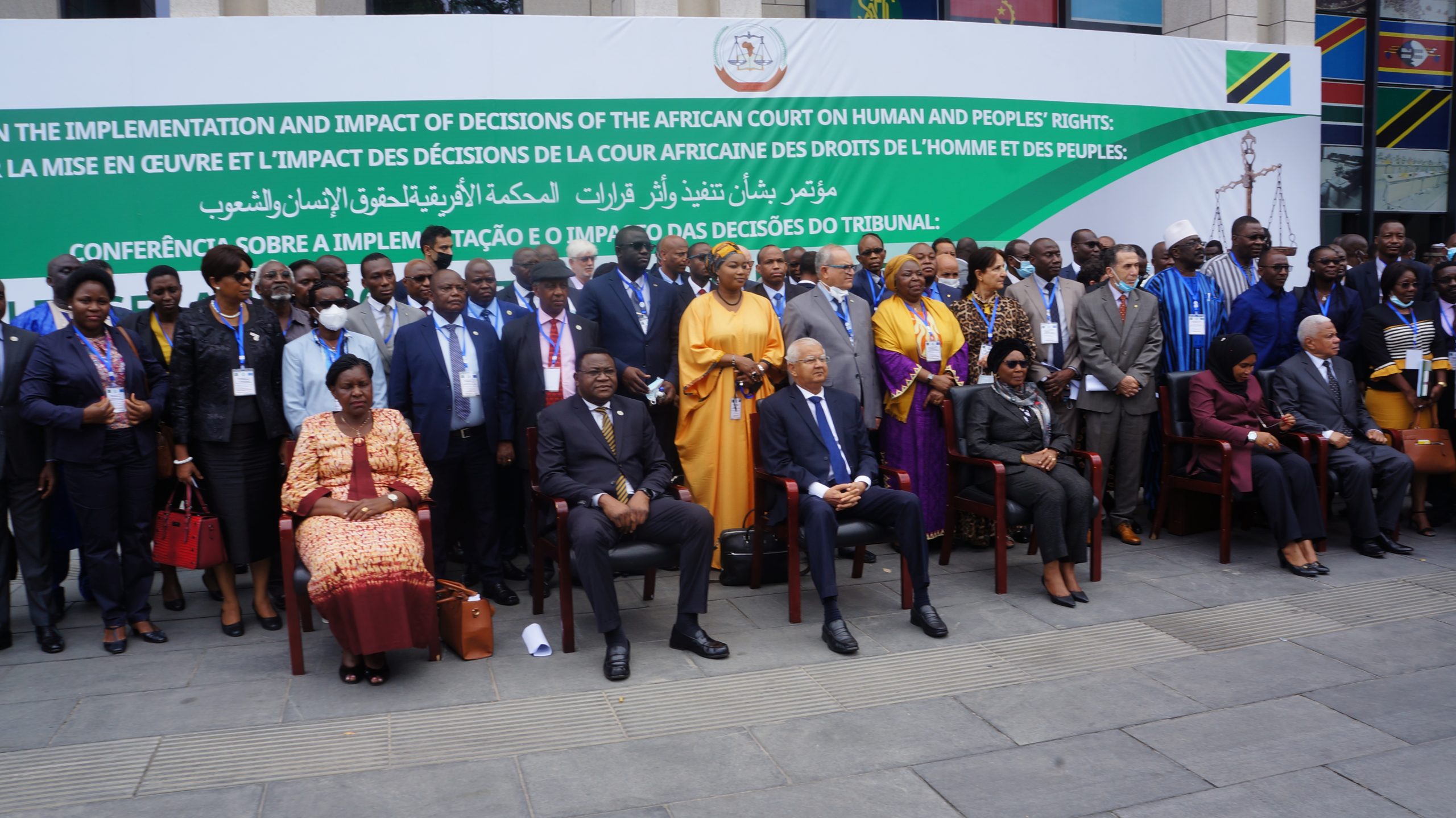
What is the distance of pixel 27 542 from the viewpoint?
17.5 feet

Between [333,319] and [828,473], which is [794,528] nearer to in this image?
[828,473]

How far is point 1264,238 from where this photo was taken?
312 inches

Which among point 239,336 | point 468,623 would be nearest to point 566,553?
point 468,623

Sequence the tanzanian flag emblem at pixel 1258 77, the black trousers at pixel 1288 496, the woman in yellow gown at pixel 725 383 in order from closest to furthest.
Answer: the woman in yellow gown at pixel 725 383 → the black trousers at pixel 1288 496 → the tanzanian flag emblem at pixel 1258 77

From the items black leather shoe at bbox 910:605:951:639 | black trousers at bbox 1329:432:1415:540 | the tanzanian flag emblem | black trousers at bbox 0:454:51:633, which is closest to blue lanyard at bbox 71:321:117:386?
black trousers at bbox 0:454:51:633

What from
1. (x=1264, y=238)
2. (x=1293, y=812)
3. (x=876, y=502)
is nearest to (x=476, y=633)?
(x=876, y=502)

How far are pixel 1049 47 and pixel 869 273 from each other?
2803 mm

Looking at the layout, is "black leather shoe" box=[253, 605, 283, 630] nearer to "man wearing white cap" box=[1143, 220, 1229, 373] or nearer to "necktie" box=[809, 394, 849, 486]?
"necktie" box=[809, 394, 849, 486]

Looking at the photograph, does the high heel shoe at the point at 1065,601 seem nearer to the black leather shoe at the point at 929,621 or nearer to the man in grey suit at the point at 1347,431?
the black leather shoe at the point at 929,621

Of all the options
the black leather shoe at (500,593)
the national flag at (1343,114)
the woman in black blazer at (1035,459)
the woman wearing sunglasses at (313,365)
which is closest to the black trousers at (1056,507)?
the woman in black blazer at (1035,459)

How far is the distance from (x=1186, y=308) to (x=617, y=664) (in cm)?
498

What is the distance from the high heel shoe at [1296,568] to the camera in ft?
20.7

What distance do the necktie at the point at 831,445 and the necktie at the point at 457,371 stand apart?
6.47 ft

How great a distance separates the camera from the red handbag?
5418 mm
